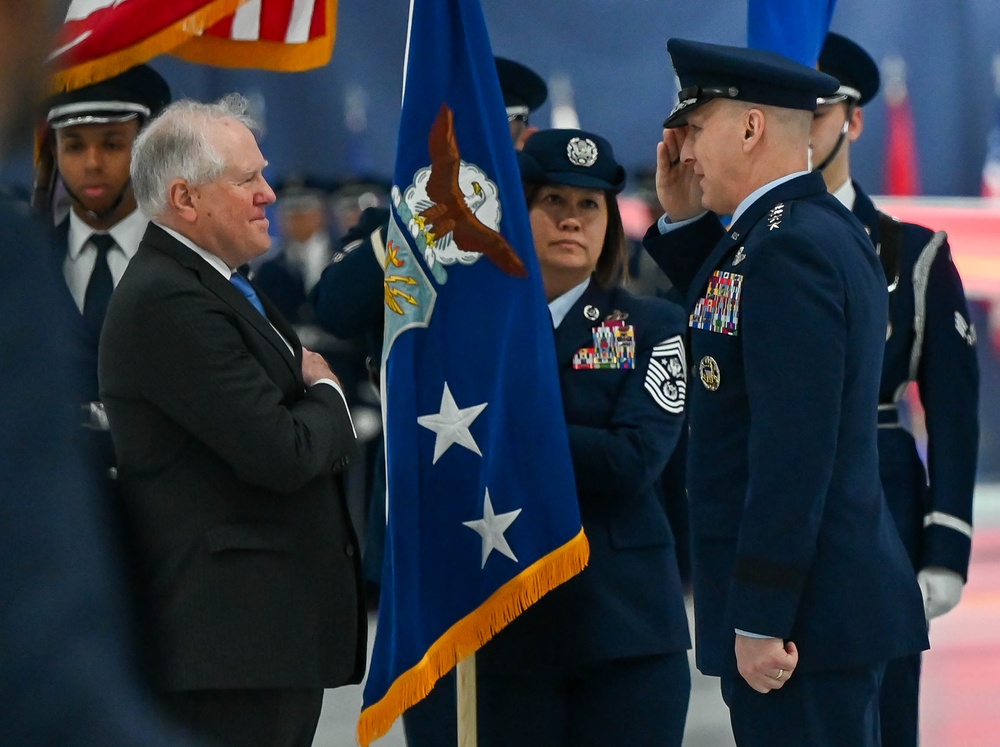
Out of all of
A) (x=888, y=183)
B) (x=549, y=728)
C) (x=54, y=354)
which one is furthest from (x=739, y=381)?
(x=888, y=183)

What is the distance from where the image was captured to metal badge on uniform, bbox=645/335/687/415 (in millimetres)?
2848

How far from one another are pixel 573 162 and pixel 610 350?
0.39 m

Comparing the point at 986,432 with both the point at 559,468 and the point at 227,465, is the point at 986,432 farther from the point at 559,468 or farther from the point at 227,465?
the point at 227,465

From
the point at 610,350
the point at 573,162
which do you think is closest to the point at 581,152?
the point at 573,162

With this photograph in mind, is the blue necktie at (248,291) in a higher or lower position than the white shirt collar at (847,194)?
lower

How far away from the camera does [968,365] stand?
117 inches

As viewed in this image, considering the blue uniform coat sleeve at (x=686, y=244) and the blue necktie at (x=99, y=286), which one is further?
the blue necktie at (x=99, y=286)

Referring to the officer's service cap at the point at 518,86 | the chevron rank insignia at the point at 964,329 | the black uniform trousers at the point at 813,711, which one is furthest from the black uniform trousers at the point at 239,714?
the officer's service cap at the point at 518,86

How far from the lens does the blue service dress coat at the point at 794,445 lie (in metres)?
2.14

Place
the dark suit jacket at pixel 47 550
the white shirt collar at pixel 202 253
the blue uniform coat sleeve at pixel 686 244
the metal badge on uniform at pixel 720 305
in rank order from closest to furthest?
the dark suit jacket at pixel 47 550 → the metal badge on uniform at pixel 720 305 → the white shirt collar at pixel 202 253 → the blue uniform coat sleeve at pixel 686 244

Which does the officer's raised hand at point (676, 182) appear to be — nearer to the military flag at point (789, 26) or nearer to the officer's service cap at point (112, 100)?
the military flag at point (789, 26)

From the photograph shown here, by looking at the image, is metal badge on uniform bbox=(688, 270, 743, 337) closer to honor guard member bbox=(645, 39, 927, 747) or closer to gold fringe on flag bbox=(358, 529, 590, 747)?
honor guard member bbox=(645, 39, 927, 747)

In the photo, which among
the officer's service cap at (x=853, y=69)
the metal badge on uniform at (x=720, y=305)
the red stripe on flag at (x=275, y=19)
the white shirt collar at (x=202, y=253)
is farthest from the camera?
the red stripe on flag at (x=275, y=19)

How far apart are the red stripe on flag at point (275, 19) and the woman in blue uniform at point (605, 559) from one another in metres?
0.94
